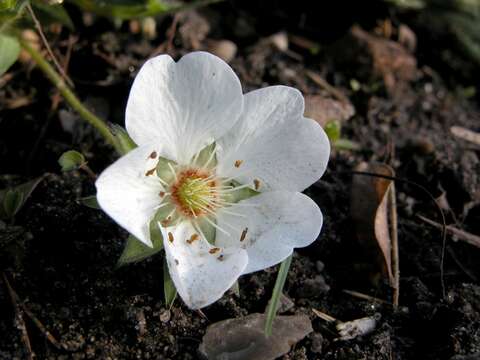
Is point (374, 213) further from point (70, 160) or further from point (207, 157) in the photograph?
point (70, 160)

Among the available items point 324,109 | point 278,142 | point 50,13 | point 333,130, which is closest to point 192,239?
point 278,142

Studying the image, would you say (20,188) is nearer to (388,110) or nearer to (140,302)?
(140,302)

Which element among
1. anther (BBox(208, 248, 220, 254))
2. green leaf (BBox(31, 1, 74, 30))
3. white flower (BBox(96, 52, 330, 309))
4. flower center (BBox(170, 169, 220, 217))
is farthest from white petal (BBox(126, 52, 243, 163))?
green leaf (BBox(31, 1, 74, 30))

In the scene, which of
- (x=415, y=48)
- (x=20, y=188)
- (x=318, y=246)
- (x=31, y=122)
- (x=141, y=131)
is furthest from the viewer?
(x=415, y=48)

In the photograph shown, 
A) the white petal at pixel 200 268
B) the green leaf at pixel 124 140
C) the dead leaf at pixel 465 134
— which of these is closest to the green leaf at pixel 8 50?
the green leaf at pixel 124 140

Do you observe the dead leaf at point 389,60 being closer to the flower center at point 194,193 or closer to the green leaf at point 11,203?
the flower center at point 194,193

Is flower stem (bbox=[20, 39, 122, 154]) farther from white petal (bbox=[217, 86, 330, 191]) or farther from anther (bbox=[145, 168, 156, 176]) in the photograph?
white petal (bbox=[217, 86, 330, 191])

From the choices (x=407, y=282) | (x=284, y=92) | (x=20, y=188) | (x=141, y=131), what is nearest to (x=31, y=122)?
(x=20, y=188)
